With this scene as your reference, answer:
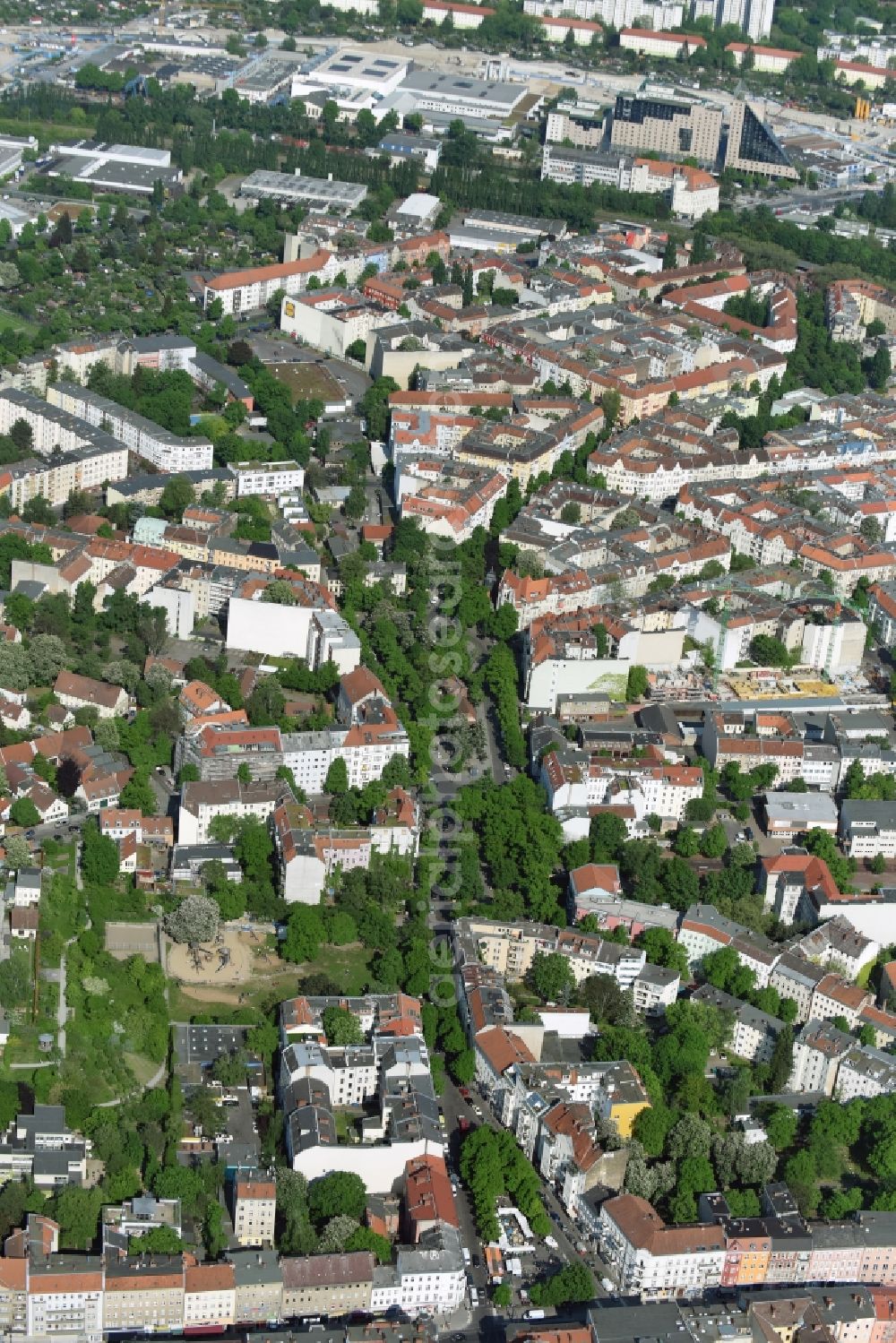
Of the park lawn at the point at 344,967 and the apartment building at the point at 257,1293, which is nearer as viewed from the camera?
the apartment building at the point at 257,1293

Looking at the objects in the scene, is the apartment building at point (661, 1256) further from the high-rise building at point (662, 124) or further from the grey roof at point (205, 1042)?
the high-rise building at point (662, 124)

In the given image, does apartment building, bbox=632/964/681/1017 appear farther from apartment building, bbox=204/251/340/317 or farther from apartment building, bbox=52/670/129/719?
apartment building, bbox=204/251/340/317

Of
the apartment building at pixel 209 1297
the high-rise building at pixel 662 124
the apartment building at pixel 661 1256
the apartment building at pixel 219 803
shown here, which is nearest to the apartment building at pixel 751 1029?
the apartment building at pixel 661 1256

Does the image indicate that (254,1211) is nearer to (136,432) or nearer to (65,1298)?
(65,1298)

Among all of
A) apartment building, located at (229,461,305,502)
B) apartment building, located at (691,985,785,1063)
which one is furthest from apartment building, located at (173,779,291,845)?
apartment building, located at (229,461,305,502)

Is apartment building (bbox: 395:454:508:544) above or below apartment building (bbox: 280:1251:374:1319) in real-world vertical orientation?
above
